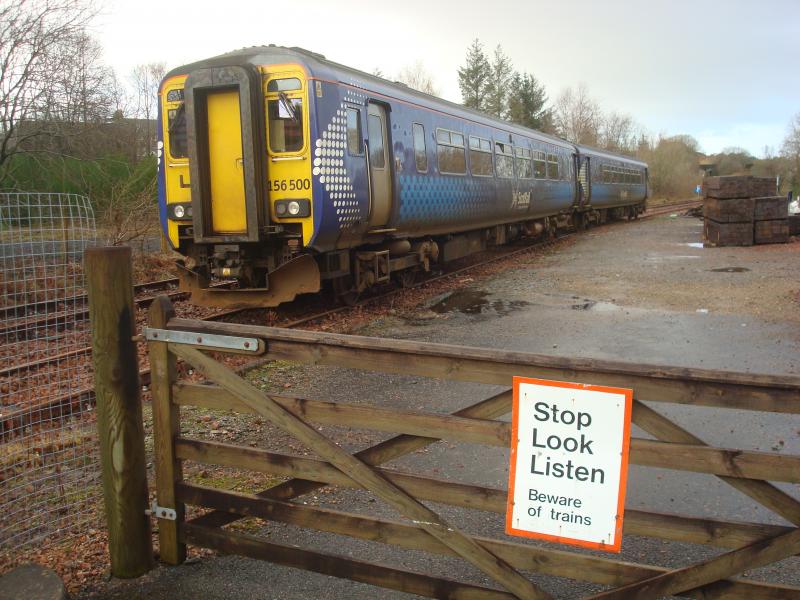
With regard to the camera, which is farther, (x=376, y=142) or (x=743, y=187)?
(x=743, y=187)

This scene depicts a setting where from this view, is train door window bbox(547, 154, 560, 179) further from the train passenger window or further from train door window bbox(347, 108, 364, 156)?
the train passenger window

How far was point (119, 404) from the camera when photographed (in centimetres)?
331

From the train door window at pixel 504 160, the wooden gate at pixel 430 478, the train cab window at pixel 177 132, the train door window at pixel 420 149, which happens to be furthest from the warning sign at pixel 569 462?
the train door window at pixel 504 160

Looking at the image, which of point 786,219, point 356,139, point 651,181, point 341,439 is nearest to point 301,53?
point 356,139

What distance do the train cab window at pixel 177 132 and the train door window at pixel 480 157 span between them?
6.52m

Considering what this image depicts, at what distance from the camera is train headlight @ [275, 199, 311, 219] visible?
8500mm

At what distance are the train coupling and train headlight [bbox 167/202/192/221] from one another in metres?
0.66

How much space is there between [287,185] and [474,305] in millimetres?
3910

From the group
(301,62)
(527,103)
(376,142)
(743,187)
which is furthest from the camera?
(527,103)

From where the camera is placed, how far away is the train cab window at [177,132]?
904 centimetres

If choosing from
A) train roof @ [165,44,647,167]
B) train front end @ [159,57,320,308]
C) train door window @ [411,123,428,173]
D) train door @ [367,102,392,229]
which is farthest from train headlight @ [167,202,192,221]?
train door window @ [411,123,428,173]

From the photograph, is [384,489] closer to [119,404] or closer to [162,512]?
[162,512]

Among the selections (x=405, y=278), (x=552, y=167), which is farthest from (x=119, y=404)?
(x=552, y=167)

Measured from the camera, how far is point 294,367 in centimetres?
716
